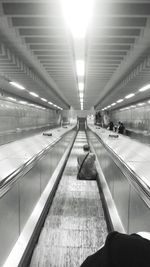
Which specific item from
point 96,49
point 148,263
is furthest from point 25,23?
point 148,263

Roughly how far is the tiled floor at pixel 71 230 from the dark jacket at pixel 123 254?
210 centimetres

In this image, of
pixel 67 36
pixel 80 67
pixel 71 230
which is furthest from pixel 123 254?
pixel 80 67

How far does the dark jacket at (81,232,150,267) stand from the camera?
2.48 ft

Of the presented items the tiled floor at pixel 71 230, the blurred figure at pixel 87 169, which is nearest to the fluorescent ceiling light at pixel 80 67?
the blurred figure at pixel 87 169

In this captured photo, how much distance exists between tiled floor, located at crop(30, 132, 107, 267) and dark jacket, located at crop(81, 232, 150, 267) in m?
2.10

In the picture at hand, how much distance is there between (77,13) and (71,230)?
9.20 ft

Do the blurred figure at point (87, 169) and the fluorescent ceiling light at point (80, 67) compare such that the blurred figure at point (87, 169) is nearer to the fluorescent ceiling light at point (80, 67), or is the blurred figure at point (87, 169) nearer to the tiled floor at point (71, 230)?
the tiled floor at point (71, 230)

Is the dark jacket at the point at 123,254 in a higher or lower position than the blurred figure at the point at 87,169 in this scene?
higher

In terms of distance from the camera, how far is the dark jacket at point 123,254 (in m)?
0.76

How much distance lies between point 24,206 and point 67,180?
133 inches

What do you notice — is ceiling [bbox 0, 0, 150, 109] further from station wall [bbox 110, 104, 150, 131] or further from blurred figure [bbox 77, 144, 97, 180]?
station wall [bbox 110, 104, 150, 131]

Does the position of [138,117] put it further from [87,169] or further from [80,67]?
[80,67]

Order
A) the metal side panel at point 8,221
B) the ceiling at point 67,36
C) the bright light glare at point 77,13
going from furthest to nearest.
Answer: the ceiling at point 67,36
the bright light glare at point 77,13
the metal side panel at point 8,221

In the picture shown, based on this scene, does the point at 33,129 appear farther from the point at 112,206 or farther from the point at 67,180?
the point at 112,206
